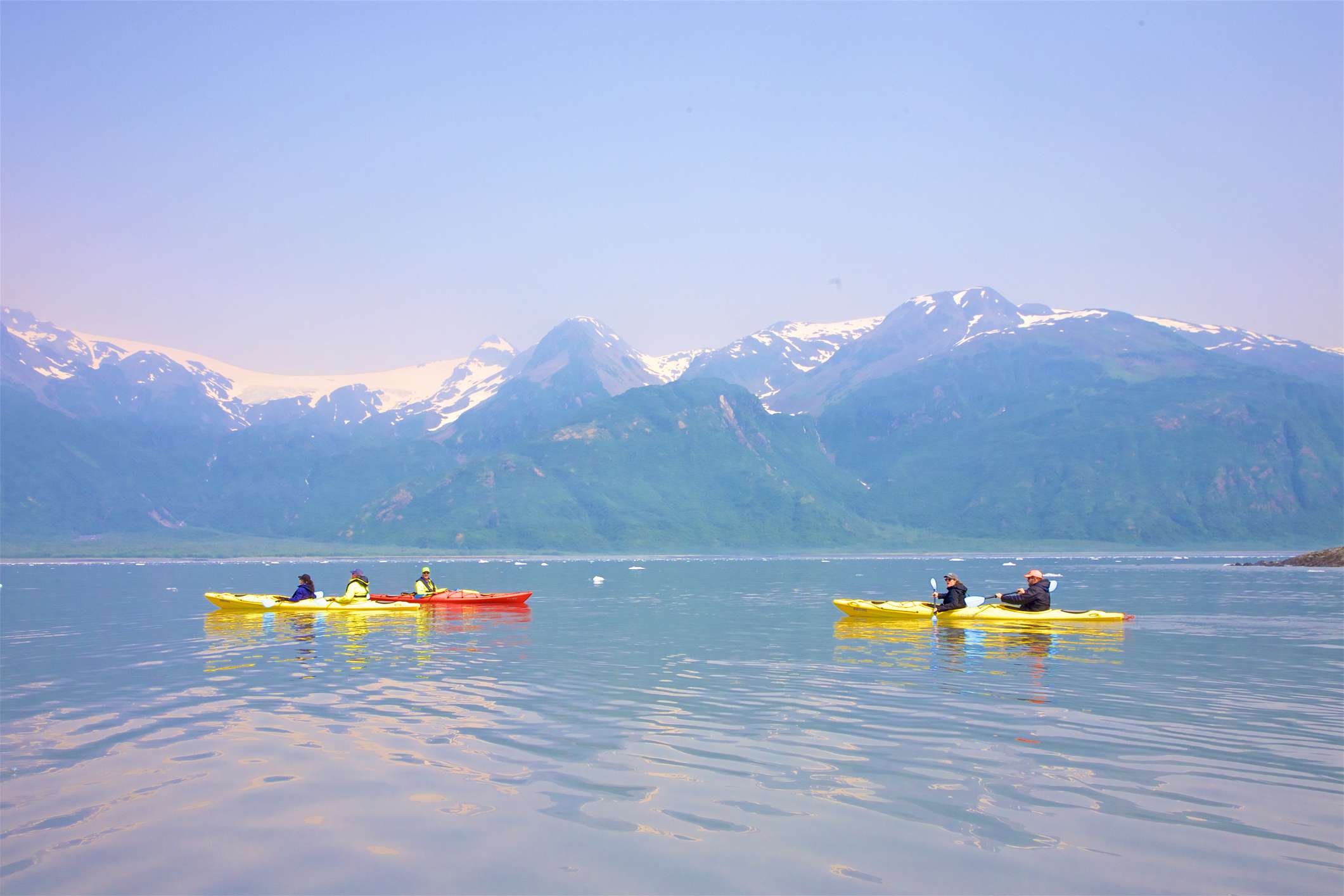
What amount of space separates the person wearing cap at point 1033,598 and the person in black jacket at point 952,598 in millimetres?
1842

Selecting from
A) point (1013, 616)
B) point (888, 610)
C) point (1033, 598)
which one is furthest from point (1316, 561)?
point (888, 610)

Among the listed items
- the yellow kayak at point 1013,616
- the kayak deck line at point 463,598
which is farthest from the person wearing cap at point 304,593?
the yellow kayak at point 1013,616

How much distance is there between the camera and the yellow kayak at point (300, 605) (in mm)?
56594

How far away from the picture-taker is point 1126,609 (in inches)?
2381

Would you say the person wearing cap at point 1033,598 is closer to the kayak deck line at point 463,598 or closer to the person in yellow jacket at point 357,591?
the kayak deck line at point 463,598

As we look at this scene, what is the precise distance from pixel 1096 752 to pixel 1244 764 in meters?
2.46

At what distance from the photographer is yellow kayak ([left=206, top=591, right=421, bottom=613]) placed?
2228 inches

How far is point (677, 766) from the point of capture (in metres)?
18.3

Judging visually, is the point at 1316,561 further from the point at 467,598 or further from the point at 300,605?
the point at 300,605

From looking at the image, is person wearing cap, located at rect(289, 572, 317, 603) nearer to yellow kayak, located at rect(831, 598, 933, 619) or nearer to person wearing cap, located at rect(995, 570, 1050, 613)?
yellow kayak, located at rect(831, 598, 933, 619)

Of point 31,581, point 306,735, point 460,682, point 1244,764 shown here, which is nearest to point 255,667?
point 460,682

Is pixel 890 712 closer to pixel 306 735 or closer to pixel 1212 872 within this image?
pixel 1212 872

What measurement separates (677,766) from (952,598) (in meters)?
33.0

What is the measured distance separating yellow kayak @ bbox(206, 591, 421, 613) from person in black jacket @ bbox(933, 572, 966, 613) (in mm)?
29056
